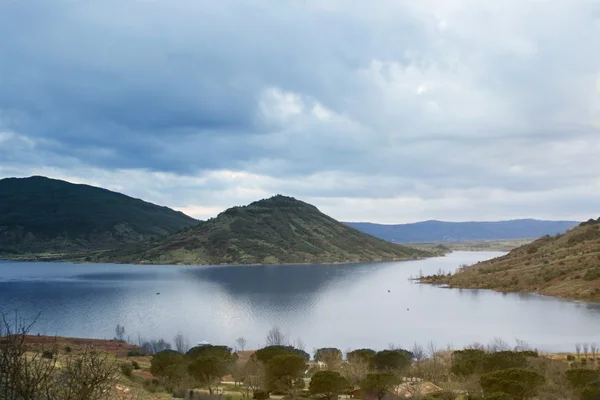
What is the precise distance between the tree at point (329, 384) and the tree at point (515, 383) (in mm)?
10427

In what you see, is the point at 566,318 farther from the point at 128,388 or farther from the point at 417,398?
the point at 128,388

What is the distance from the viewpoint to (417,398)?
124ft

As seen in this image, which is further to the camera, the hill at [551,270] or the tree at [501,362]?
the hill at [551,270]

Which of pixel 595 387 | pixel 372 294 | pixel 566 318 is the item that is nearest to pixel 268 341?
pixel 595 387

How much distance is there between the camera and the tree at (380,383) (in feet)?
131

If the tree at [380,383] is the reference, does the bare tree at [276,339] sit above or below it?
below

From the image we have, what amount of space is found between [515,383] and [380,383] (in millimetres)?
9853

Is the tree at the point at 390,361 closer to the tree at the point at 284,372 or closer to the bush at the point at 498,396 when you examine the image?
the tree at the point at 284,372

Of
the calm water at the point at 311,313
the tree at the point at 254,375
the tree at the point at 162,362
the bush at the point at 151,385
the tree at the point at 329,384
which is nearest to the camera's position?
the bush at the point at 151,385

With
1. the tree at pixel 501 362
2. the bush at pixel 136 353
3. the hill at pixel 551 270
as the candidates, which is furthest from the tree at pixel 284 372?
the hill at pixel 551 270

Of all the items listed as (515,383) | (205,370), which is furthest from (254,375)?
(515,383)

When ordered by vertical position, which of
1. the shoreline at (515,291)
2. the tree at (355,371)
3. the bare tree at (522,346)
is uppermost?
the shoreline at (515,291)

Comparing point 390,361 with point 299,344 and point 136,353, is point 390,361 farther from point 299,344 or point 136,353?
point 136,353

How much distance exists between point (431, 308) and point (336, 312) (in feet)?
75.2
